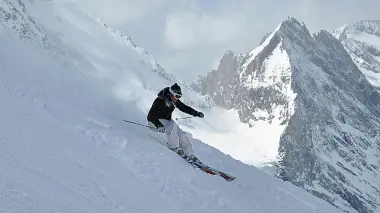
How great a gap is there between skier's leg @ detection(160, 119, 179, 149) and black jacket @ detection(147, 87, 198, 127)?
0.98 ft

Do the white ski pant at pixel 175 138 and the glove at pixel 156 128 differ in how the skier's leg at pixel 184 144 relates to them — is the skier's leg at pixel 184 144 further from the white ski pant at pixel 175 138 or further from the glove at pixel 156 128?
the glove at pixel 156 128

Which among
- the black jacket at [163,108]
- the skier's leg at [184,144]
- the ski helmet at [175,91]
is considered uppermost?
the ski helmet at [175,91]

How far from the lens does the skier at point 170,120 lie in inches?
709

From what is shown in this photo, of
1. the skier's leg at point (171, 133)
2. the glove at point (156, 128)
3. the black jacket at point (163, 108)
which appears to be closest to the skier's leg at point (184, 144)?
the skier's leg at point (171, 133)

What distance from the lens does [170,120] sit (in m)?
18.6

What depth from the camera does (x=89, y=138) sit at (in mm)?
14695

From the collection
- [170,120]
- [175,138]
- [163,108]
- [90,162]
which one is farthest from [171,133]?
[90,162]

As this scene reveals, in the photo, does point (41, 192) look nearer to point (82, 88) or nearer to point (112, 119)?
point (112, 119)

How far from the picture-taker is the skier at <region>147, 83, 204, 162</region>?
1802cm

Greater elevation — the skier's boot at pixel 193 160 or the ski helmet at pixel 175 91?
the ski helmet at pixel 175 91

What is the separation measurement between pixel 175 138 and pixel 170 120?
0.86m

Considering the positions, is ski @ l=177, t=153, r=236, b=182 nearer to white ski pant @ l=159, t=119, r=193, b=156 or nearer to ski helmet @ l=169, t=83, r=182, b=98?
white ski pant @ l=159, t=119, r=193, b=156

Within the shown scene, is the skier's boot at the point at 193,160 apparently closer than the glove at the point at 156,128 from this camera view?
Yes

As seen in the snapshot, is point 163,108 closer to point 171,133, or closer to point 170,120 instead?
point 170,120
